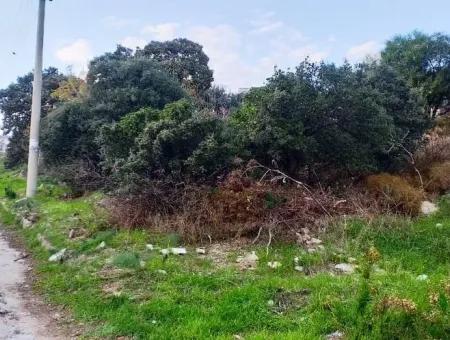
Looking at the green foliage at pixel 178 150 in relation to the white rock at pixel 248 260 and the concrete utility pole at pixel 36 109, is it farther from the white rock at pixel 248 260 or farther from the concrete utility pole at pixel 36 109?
the concrete utility pole at pixel 36 109

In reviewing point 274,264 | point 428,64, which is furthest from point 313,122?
point 428,64

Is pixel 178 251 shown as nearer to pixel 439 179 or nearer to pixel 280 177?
pixel 280 177

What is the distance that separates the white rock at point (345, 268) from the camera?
655cm

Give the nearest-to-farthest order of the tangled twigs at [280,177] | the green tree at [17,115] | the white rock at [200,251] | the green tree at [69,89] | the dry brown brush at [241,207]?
the white rock at [200,251] < the dry brown brush at [241,207] < the tangled twigs at [280,177] < the green tree at [69,89] < the green tree at [17,115]

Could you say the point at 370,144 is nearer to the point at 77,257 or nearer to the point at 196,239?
the point at 196,239

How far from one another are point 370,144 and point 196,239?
5282mm

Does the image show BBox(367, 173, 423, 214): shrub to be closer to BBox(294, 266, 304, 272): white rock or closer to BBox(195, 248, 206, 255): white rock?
BBox(294, 266, 304, 272): white rock

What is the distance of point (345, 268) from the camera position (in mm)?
6656

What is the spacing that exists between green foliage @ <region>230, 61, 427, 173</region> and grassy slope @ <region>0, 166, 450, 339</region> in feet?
8.07

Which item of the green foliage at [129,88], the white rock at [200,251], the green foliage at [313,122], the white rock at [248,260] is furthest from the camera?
the green foliage at [129,88]

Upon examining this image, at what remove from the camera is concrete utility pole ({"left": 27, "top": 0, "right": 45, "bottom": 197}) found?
51.8 feet

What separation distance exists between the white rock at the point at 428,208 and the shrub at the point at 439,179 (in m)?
1.09

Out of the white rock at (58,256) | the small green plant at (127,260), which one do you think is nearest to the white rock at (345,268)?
the small green plant at (127,260)

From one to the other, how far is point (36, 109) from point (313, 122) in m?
9.82
